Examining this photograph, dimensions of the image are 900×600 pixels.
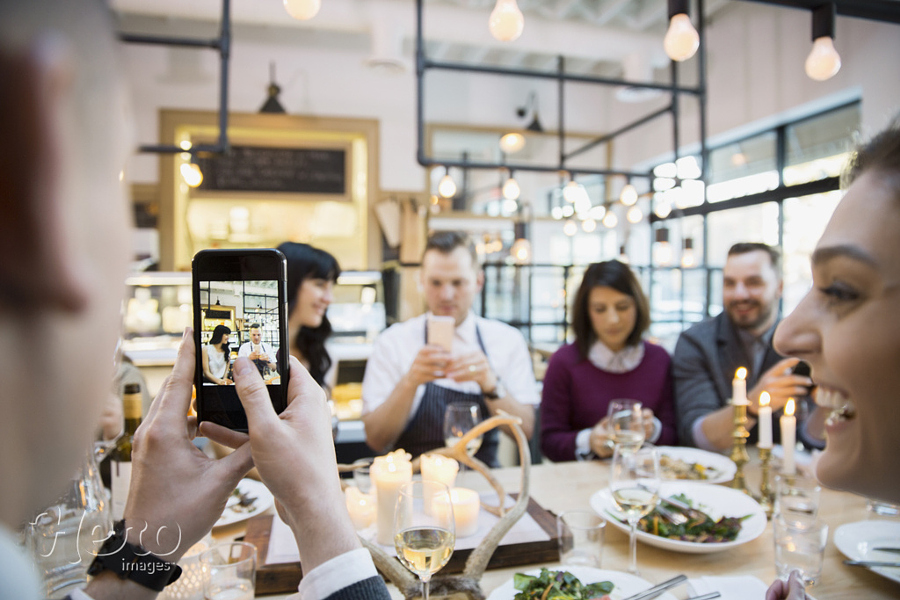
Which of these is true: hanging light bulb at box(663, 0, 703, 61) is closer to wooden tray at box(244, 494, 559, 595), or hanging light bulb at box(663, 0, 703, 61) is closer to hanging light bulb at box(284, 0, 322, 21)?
hanging light bulb at box(284, 0, 322, 21)

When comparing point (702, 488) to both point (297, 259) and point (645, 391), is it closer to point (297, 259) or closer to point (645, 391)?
point (645, 391)

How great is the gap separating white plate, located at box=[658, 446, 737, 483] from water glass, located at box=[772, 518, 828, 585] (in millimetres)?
585

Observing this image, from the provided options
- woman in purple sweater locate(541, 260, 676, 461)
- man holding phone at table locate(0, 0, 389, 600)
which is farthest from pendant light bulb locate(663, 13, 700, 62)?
man holding phone at table locate(0, 0, 389, 600)

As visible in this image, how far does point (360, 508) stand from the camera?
128cm

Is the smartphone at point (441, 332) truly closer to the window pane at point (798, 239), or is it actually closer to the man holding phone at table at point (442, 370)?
the man holding phone at table at point (442, 370)

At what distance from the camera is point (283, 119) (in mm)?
6496

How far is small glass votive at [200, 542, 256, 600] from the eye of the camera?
978 mm

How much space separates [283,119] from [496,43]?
2.82 m

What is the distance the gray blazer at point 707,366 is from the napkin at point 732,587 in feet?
4.47

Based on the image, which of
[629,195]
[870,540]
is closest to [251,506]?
[870,540]

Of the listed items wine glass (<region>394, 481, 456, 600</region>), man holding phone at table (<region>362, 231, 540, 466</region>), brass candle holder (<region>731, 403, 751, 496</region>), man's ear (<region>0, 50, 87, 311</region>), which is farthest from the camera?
man holding phone at table (<region>362, 231, 540, 466</region>)

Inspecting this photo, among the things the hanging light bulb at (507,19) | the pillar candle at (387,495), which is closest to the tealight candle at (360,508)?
the pillar candle at (387,495)

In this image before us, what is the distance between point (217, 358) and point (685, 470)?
1.68 metres

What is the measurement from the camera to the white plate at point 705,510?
123cm
